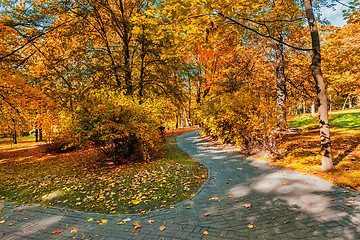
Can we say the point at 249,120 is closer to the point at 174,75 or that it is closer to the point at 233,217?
the point at 233,217

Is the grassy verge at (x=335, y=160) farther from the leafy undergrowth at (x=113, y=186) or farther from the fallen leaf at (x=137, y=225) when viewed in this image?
Answer: the fallen leaf at (x=137, y=225)

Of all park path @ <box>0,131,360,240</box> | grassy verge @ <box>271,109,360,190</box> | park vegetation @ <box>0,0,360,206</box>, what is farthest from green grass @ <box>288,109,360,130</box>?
park path @ <box>0,131,360,240</box>

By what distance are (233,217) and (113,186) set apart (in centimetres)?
389

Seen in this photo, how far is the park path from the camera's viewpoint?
3.17 metres

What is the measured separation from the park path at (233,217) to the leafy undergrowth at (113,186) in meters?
0.42

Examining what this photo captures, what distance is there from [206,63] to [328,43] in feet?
44.8

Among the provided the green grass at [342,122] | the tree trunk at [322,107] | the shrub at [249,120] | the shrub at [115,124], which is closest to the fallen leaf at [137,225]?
the shrub at [115,124]

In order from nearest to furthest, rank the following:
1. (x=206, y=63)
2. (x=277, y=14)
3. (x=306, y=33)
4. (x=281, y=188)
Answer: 1. (x=281, y=188)
2. (x=277, y=14)
3. (x=306, y=33)
4. (x=206, y=63)

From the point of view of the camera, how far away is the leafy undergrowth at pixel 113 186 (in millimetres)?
4809

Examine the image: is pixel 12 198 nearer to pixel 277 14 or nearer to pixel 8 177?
pixel 8 177

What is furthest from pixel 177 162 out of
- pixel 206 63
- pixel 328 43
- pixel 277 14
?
pixel 206 63

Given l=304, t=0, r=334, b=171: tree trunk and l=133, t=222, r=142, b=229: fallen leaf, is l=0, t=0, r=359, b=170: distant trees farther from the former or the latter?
l=133, t=222, r=142, b=229: fallen leaf

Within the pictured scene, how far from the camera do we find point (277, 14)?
22.4 feet

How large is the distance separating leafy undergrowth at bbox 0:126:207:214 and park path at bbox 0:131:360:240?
42 cm
